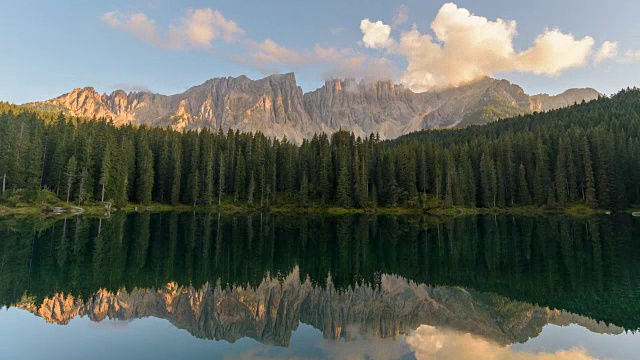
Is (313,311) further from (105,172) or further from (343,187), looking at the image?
(343,187)

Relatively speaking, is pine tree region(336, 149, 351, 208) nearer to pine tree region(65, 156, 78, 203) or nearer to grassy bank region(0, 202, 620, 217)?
grassy bank region(0, 202, 620, 217)

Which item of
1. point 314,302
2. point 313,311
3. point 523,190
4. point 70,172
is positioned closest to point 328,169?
point 523,190

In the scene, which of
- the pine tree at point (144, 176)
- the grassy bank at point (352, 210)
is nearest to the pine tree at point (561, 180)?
the grassy bank at point (352, 210)

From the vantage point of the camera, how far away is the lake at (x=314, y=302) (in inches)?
586

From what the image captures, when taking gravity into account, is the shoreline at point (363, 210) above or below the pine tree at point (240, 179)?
below

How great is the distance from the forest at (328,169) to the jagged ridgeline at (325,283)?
62148mm

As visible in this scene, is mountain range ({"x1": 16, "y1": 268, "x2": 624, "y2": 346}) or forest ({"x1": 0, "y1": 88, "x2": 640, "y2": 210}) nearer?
mountain range ({"x1": 16, "y1": 268, "x2": 624, "y2": 346})

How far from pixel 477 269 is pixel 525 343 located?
566 inches

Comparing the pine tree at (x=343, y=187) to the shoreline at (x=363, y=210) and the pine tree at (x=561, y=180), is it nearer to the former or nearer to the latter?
the shoreline at (x=363, y=210)

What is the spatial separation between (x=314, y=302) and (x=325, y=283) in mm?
4213

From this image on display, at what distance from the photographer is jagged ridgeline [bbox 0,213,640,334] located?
728 inches

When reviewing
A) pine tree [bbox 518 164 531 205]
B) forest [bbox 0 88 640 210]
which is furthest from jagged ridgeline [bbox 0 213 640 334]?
pine tree [bbox 518 164 531 205]

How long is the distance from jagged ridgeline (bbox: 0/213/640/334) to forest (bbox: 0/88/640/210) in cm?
6215

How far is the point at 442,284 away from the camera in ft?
83.4
